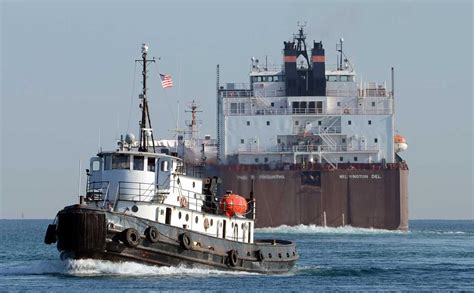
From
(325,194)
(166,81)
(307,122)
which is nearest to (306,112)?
(307,122)

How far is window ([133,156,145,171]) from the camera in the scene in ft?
137

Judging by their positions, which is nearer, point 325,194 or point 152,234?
point 152,234

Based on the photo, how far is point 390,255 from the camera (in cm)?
6009

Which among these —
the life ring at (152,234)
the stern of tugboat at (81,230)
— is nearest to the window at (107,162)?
the stern of tugboat at (81,230)

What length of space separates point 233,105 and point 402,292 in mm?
57108

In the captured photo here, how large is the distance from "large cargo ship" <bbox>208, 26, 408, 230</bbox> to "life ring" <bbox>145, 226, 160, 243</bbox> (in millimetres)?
49636

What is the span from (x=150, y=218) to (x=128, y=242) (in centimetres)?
161

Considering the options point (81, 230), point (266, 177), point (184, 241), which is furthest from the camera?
point (266, 177)

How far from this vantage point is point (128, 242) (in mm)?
39438

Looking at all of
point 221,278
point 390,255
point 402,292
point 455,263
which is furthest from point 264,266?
point 390,255

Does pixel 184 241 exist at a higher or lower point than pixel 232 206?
lower

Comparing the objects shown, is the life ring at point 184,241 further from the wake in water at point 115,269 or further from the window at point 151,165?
the window at point 151,165

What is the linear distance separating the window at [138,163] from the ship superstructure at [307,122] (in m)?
51.0

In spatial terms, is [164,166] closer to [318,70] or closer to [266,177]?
[266,177]
